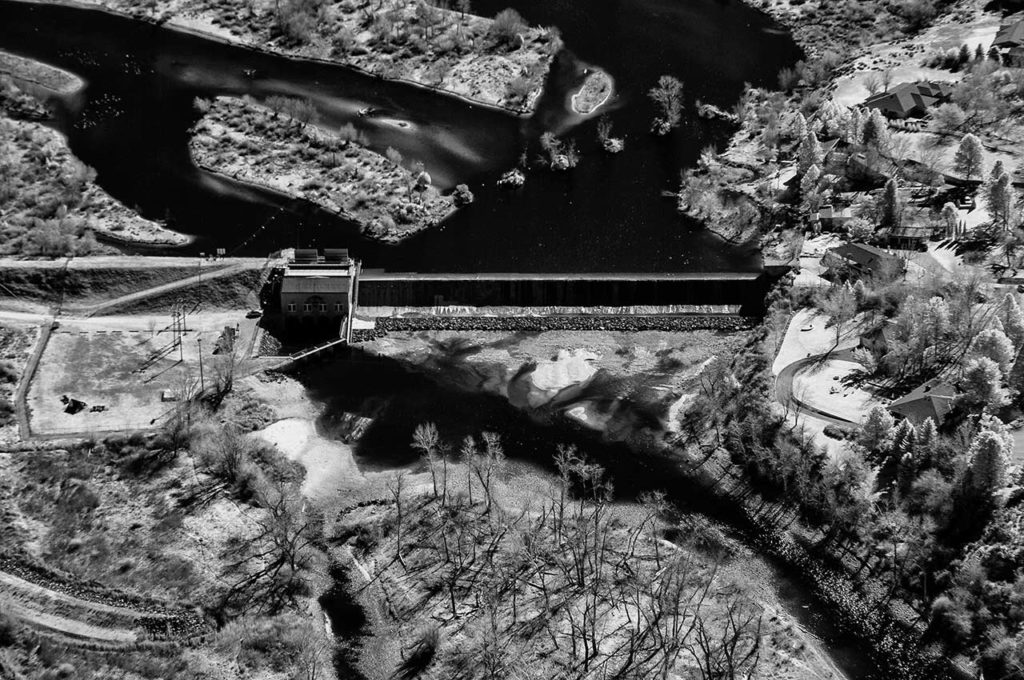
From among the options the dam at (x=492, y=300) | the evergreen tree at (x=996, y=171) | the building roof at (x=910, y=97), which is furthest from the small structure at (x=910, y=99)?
the dam at (x=492, y=300)

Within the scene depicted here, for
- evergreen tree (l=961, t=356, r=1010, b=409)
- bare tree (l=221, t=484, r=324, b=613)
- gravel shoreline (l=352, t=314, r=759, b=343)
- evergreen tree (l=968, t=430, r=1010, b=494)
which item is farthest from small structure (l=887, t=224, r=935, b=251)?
bare tree (l=221, t=484, r=324, b=613)

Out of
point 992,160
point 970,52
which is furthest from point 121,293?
point 970,52

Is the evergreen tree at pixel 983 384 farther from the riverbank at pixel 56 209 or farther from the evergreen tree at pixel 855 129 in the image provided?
the riverbank at pixel 56 209

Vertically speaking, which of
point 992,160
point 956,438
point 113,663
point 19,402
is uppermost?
point 992,160

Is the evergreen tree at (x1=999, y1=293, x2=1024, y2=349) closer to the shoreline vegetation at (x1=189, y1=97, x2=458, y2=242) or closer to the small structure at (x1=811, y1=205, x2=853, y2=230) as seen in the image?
the small structure at (x1=811, y1=205, x2=853, y2=230)

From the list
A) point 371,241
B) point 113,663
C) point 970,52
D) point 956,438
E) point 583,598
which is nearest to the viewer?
point 113,663

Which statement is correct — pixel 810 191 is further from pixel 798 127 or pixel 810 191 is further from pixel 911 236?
pixel 798 127

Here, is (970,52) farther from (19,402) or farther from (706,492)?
(19,402)
